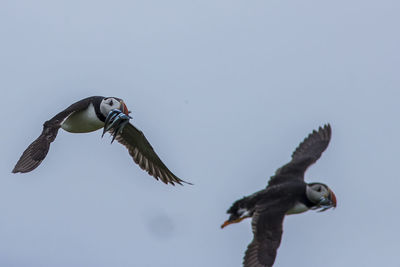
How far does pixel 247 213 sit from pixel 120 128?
351 cm

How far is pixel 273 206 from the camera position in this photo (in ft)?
57.1

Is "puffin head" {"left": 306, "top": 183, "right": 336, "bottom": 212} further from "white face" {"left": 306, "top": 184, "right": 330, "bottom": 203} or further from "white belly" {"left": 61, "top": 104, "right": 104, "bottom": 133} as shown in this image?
"white belly" {"left": 61, "top": 104, "right": 104, "bottom": 133}

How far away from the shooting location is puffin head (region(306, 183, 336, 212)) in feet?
58.4

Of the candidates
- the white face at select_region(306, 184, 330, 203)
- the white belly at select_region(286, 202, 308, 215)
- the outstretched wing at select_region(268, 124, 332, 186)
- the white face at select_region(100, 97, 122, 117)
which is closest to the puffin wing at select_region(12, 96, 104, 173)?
the white face at select_region(100, 97, 122, 117)

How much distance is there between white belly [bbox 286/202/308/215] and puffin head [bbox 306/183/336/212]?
6.7 inches

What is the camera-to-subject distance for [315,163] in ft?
63.8

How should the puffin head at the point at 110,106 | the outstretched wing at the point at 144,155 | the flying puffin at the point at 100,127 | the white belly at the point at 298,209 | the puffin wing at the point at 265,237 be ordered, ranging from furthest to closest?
the outstretched wing at the point at 144,155
the puffin head at the point at 110,106
the white belly at the point at 298,209
the flying puffin at the point at 100,127
the puffin wing at the point at 265,237

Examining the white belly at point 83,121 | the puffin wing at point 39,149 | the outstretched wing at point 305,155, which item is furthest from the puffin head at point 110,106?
the outstretched wing at point 305,155

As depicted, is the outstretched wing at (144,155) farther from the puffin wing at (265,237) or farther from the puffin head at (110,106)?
the puffin wing at (265,237)

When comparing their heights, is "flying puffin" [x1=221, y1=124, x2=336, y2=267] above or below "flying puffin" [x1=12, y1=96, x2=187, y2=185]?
below

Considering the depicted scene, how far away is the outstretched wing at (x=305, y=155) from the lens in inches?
732

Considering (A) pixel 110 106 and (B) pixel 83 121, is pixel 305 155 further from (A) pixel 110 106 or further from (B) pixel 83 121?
(B) pixel 83 121

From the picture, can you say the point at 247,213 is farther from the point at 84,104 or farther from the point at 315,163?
the point at 84,104

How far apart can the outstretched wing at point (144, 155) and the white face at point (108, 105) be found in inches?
45.2
